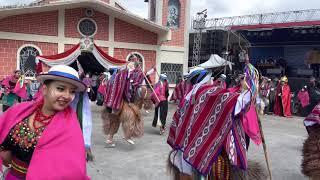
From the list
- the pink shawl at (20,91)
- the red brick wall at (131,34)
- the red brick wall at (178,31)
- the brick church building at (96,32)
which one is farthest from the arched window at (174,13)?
the pink shawl at (20,91)

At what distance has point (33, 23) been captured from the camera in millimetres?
17141

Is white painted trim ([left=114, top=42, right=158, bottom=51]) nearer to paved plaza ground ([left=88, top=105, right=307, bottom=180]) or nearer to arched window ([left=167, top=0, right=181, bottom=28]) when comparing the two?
arched window ([left=167, top=0, right=181, bottom=28])

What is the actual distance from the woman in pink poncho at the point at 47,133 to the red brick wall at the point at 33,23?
1436 centimetres

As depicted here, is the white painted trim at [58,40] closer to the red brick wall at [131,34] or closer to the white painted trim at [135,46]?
the white painted trim at [135,46]

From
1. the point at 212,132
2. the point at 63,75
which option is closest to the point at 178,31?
the point at 212,132

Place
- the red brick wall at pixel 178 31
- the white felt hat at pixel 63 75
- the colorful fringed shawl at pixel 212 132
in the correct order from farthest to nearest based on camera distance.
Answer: the red brick wall at pixel 178 31 < the colorful fringed shawl at pixel 212 132 < the white felt hat at pixel 63 75

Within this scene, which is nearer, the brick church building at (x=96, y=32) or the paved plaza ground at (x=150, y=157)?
the paved plaza ground at (x=150, y=157)

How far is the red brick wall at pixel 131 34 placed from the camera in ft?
62.6

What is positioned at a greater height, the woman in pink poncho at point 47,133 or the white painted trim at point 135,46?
the white painted trim at point 135,46

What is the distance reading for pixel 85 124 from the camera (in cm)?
330

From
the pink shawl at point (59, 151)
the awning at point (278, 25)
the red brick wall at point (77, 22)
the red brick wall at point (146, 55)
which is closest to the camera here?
the pink shawl at point (59, 151)

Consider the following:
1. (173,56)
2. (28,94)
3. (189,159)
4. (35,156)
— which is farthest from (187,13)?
(35,156)

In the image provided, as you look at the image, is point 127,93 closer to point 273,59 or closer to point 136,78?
point 136,78

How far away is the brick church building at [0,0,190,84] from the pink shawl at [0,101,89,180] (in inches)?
503
